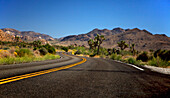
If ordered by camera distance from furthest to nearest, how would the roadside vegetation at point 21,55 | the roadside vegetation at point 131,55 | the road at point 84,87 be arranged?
the roadside vegetation at point 131,55
the roadside vegetation at point 21,55
the road at point 84,87

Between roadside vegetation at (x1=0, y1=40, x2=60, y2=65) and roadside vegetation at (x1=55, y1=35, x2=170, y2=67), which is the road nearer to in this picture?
roadside vegetation at (x1=0, y1=40, x2=60, y2=65)

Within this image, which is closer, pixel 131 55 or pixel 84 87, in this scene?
pixel 84 87

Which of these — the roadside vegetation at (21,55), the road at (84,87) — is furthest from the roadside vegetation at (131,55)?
the roadside vegetation at (21,55)

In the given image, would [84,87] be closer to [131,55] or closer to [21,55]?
[21,55]

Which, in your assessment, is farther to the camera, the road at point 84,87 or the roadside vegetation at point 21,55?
the roadside vegetation at point 21,55

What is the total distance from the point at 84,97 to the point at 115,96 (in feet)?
2.20

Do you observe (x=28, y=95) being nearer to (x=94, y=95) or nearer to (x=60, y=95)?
(x=60, y=95)

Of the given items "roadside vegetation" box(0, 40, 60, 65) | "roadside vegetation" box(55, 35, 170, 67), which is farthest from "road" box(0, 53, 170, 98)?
"roadside vegetation" box(55, 35, 170, 67)

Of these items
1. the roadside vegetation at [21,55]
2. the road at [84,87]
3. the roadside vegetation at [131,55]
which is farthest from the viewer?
the roadside vegetation at [131,55]

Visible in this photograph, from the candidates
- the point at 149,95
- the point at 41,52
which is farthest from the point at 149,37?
the point at 149,95

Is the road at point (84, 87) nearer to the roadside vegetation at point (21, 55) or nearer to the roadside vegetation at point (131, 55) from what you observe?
the roadside vegetation at point (21, 55)

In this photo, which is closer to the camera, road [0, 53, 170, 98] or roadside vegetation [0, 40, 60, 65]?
road [0, 53, 170, 98]

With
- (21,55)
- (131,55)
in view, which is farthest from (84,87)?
(131,55)

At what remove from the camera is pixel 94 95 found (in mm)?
2648
